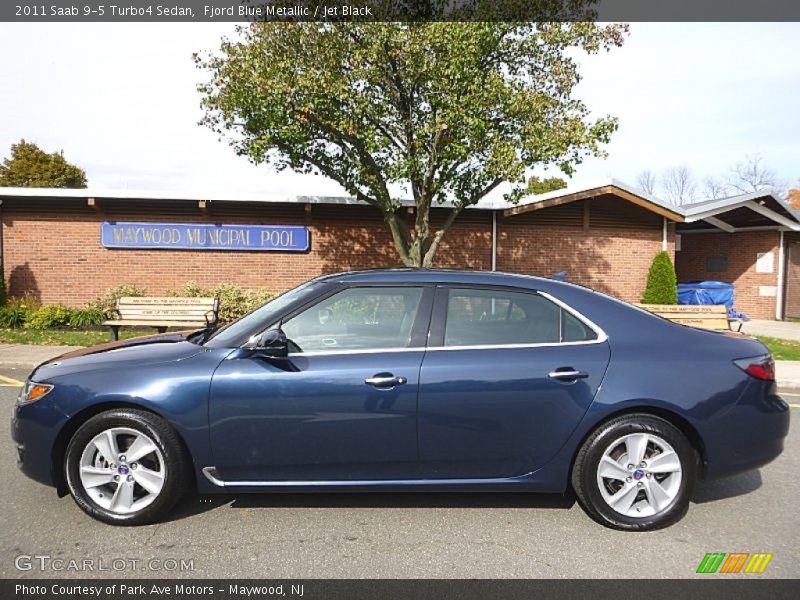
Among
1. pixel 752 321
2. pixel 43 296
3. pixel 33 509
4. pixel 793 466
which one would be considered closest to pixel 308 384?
pixel 33 509

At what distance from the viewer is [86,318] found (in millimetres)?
12812

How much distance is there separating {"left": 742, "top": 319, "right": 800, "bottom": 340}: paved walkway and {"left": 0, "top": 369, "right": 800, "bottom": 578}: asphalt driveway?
11.2m

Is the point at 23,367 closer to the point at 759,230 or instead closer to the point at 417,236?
the point at 417,236

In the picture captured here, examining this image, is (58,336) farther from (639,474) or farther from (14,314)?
(639,474)

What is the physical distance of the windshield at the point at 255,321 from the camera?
11.5 ft

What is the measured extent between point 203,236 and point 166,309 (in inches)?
134

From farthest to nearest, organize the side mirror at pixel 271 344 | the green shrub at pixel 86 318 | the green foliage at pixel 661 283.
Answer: the green foliage at pixel 661 283 → the green shrub at pixel 86 318 → the side mirror at pixel 271 344

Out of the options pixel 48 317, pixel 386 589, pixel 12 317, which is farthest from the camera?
pixel 48 317

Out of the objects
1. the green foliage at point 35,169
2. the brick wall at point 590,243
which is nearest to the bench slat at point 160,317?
the brick wall at point 590,243

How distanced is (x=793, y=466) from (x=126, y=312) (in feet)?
34.9

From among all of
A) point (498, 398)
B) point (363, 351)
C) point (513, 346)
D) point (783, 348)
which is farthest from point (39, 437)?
point (783, 348)

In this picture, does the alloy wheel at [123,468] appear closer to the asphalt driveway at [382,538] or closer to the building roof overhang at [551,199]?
the asphalt driveway at [382,538]

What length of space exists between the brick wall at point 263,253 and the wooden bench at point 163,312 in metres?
2.85

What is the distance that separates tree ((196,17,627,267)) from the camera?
10.1m
